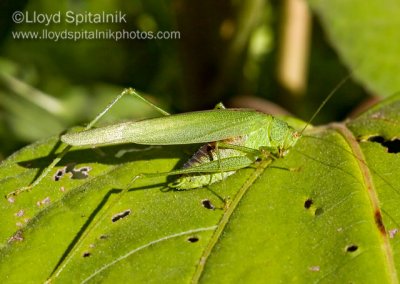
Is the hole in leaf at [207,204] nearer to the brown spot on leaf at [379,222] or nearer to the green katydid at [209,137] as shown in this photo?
the green katydid at [209,137]

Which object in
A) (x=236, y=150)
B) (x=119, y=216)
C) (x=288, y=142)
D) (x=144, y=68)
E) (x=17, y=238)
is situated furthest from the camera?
(x=144, y=68)

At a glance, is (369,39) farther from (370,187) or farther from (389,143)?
(370,187)

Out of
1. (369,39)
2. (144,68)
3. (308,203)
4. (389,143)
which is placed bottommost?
(308,203)

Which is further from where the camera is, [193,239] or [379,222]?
[193,239]

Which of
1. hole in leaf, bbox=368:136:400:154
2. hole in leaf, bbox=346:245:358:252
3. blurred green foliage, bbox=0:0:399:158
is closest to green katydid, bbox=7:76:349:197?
hole in leaf, bbox=368:136:400:154

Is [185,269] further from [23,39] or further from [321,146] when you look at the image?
[23,39]

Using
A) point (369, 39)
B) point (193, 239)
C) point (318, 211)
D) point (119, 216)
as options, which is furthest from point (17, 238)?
point (369, 39)

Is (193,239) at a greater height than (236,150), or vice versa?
(236,150)
